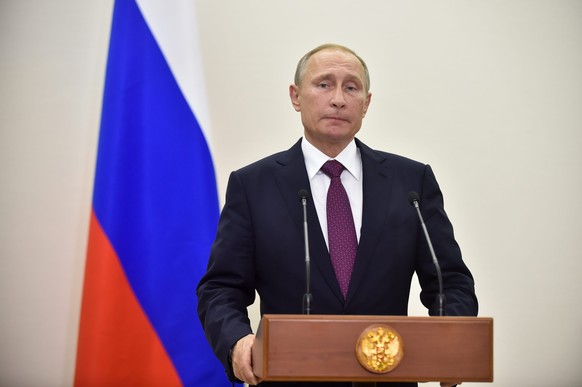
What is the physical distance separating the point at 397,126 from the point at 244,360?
6.99ft

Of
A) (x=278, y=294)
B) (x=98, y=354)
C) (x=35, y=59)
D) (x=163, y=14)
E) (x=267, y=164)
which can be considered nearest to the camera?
(x=278, y=294)

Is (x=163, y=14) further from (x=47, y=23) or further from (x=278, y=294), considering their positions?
(x=278, y=294)

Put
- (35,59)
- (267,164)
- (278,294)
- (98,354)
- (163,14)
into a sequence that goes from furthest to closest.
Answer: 1. (35,59)
2. (163,14)
3. (98,354)
4. (267,164)
5. (278,294)

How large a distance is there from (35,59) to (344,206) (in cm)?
208

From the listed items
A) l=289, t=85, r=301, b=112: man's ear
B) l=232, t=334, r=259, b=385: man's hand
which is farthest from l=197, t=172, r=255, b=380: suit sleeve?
l=289, t=85, r=301, b=112: man's ear

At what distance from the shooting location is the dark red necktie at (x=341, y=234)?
7.02 ft

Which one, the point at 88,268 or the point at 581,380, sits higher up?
the point at 88,268

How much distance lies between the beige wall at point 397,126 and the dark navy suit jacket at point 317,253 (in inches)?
47.1

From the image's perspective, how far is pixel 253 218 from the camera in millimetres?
2275

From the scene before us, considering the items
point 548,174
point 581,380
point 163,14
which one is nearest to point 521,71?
point 548,174

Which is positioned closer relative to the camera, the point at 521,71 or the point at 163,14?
the point at 163,14

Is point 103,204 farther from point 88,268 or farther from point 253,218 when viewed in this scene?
point 253,218

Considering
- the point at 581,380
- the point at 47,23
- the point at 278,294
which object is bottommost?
the point at 581,380

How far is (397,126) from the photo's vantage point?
3.60 metres
